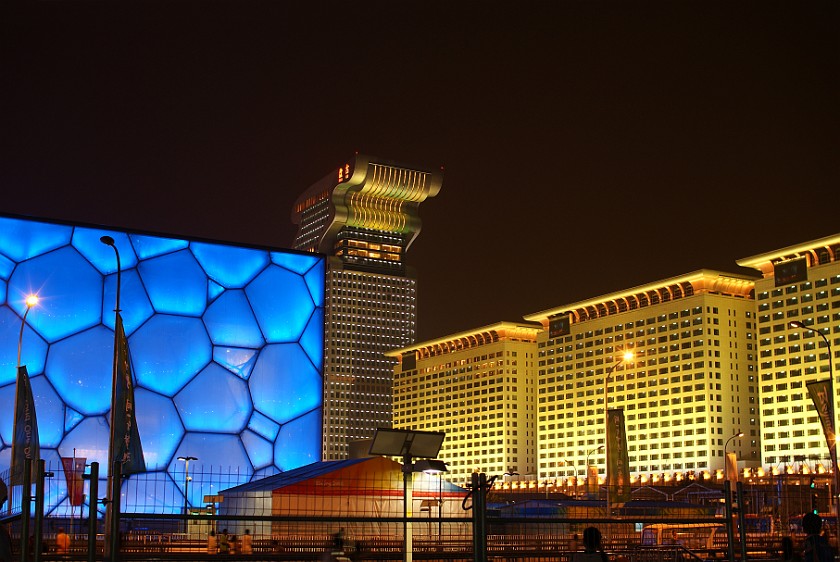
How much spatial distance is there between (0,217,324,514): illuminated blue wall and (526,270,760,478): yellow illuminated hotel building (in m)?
115

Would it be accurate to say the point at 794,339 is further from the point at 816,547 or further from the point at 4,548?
the point at 4,548

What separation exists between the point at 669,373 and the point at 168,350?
448ft

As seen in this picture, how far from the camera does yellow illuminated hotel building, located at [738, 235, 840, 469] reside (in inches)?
5443

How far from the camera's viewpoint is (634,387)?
16538 centimetres

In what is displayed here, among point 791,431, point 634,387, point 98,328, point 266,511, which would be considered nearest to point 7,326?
point 98,328

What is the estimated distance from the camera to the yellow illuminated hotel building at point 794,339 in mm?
138250

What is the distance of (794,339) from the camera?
144 metres

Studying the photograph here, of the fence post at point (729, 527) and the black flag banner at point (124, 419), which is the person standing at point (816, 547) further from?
the black flag banner at point (124, 419)

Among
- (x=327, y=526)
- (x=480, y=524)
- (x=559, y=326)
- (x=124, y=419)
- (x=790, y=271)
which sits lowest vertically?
(x=327, y=526)

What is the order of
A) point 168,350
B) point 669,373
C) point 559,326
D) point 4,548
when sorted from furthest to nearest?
point 559,326, point 669,373, point 168,350, point 4,548

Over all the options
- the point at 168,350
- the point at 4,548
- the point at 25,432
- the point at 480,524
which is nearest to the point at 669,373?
the point at 168,350

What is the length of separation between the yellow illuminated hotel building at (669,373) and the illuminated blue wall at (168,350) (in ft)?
377

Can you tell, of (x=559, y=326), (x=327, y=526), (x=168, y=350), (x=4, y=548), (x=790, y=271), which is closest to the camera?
(x=4, y=548)

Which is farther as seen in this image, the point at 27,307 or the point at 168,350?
the point at 168,350
